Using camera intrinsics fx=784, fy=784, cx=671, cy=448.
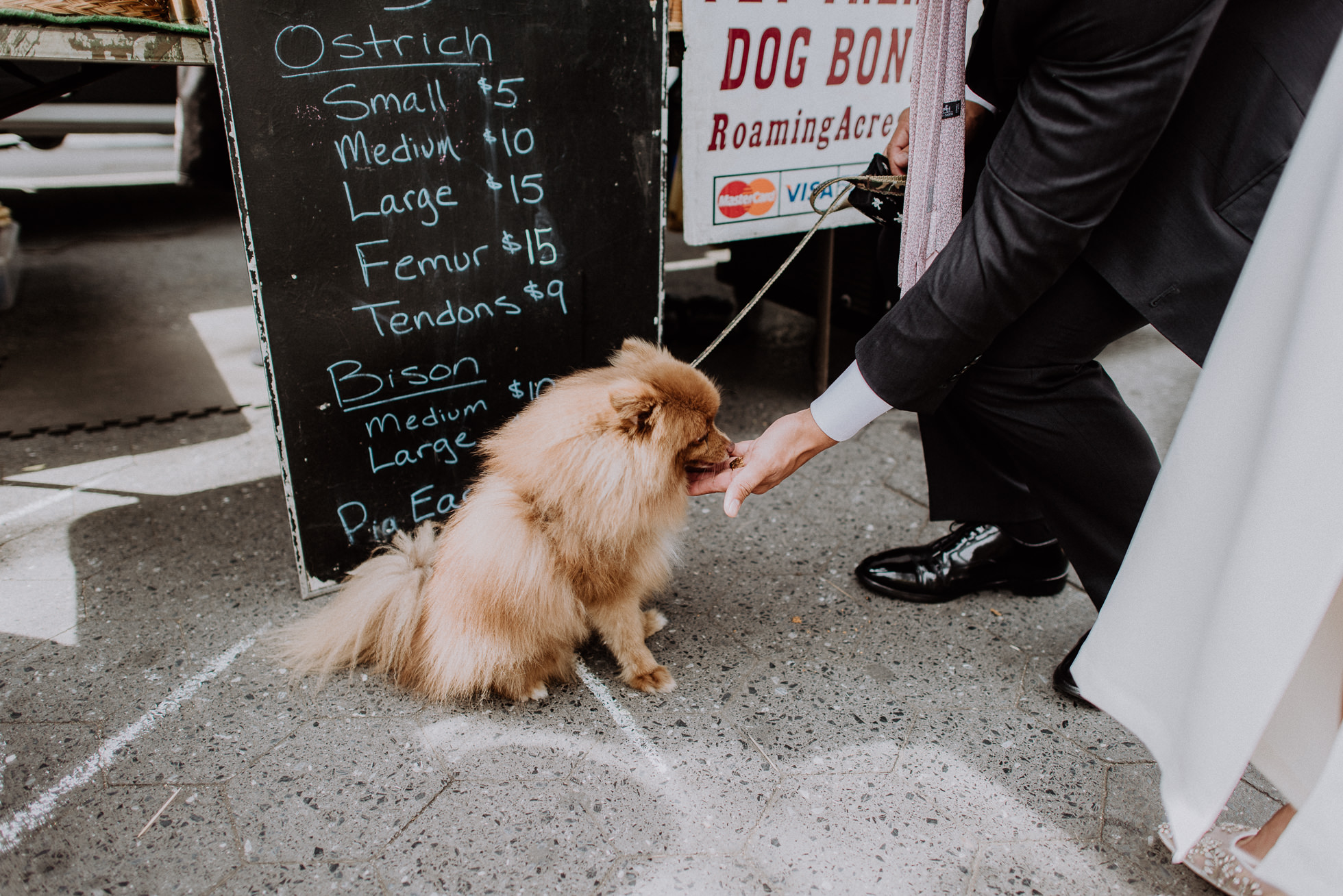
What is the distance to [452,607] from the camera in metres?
2.00

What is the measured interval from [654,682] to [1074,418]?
131 cm

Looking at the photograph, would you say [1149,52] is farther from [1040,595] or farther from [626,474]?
[1040,595]

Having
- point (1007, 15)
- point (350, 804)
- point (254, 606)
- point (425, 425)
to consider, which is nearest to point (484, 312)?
point (425, 425)

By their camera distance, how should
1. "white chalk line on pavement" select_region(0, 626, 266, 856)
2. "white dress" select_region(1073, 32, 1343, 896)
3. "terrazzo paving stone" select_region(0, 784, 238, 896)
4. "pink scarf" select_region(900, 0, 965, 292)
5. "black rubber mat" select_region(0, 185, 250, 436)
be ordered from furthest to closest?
"black rubber mat" select_region(0, 185, 250, 436) → "pink scarf" select_region(900, 0, 965, 292) → "white chalk line on pavement" select_region(0, 626, 266, 856) → "terrazzo paving stone" select_region(0, 784, 238, 896) → "white dress" select_region(1073, 32, 1343, 896)

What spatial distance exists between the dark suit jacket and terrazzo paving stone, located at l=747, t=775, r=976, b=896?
3.44 ft

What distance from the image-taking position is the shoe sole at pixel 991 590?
266 centimetres

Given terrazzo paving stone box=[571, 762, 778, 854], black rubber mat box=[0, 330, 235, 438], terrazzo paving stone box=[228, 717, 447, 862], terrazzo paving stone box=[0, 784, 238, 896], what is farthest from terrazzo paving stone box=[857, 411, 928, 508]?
black rubber mat box=[0, 330, 235, 438]

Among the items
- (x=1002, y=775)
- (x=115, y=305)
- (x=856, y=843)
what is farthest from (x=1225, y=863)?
(x=115, y=305)

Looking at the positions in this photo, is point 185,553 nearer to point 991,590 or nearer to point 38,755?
point 38,755

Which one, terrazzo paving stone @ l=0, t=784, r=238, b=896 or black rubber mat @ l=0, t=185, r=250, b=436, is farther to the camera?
black rubber mat @ l=0, t=185, r=250, b=436

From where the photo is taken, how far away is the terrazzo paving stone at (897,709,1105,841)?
1.87 m

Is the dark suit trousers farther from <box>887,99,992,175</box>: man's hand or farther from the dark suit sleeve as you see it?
<box>887,99,992,175</box>: man's hand

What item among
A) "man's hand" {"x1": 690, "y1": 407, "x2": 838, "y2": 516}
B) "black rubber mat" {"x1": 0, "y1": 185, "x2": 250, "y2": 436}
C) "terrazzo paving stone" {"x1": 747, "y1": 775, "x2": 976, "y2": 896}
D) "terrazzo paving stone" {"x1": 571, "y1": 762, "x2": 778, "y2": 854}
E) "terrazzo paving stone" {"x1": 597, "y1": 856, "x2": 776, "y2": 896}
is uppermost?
"man's hand" {"x1": 690, "y1": 407, "x2": 838, "y2": 516}

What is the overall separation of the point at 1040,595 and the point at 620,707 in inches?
60.3
